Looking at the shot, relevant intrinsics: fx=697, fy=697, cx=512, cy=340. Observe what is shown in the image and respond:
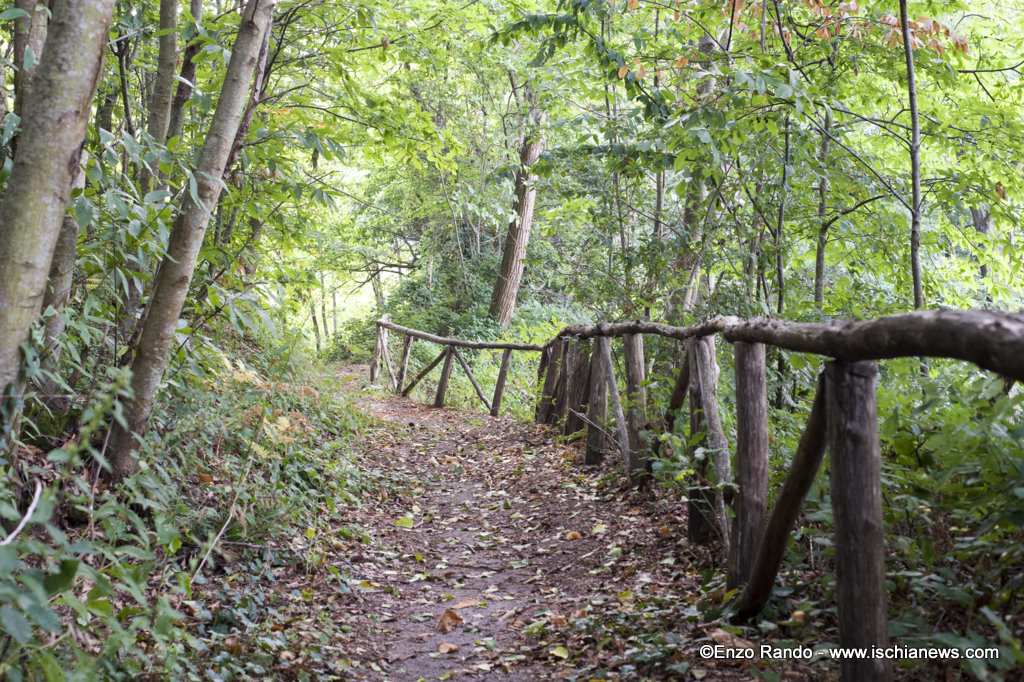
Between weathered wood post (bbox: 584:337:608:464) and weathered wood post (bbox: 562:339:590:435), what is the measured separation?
29.3 inches

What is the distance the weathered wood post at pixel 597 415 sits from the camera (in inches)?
262

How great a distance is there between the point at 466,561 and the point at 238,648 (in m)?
2.07

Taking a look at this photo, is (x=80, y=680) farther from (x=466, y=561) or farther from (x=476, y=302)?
(x=476, y=302)

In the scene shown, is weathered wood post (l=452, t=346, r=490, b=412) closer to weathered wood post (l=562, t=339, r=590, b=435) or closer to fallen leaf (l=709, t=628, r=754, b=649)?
weathered wood post (l=562, t=339, r=590, b=435)

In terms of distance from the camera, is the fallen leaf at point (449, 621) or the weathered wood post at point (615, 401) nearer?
the fallen leaf at point (449, 621)

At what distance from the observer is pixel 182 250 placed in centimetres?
364

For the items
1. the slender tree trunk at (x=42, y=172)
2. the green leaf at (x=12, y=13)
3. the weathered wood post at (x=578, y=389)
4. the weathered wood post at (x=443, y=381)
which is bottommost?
the weathered wood post at (x=443, y=381)

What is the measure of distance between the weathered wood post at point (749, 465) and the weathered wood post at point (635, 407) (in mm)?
1932

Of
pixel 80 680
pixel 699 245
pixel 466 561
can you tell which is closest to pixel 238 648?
pixel 80 680

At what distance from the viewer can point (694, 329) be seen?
13.7 ft

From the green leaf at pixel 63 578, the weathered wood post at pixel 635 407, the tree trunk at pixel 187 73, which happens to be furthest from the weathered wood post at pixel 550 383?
the green leaf at pixel 63 578

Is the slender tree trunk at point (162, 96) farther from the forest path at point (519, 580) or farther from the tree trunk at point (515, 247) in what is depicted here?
the tree trunk at point (515, 247)

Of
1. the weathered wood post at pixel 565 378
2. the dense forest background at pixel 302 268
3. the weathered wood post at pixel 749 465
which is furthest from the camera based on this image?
the weathered wood post at pixel 565 378

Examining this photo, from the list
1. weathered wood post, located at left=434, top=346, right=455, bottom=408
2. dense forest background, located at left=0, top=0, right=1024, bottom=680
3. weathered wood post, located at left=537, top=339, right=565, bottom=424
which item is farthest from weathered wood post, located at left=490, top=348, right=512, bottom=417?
dense forest background, located at left=0, top=0, right=1024, bottom=680
